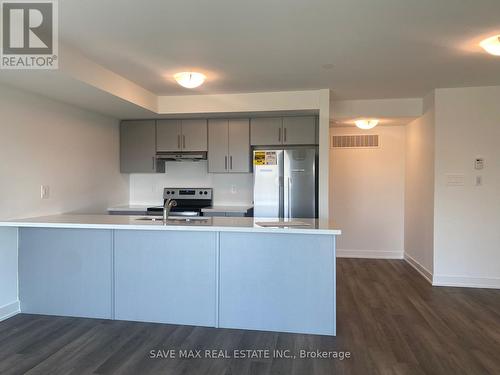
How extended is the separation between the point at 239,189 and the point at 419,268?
2712 millimetres

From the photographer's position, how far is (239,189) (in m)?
5.18

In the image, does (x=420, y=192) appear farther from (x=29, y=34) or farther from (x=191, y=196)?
(x=29, y=34)

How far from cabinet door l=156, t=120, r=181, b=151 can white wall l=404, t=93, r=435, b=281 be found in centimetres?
328

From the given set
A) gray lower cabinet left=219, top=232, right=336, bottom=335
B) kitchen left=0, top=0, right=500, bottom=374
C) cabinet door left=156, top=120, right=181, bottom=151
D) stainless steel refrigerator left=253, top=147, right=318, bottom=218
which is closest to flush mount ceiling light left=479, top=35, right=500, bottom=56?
kitchen left=0, top=0, right=500, bottom=374

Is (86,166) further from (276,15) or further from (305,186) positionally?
(276,15)

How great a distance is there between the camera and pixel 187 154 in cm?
492

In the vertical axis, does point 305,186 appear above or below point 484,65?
below

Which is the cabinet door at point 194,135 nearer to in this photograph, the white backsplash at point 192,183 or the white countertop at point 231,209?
the white backsplash at point 192,183

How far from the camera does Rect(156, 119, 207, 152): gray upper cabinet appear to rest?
4863mm

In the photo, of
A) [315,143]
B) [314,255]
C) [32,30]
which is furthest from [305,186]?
[32,30]

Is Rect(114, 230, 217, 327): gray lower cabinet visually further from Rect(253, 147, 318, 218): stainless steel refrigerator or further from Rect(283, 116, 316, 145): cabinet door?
Rect(283, 116, 316, 145): cabinet door

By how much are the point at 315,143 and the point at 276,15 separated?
2.41m

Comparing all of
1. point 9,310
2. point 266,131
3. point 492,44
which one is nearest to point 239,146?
point 266,131

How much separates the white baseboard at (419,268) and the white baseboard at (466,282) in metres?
0.12
